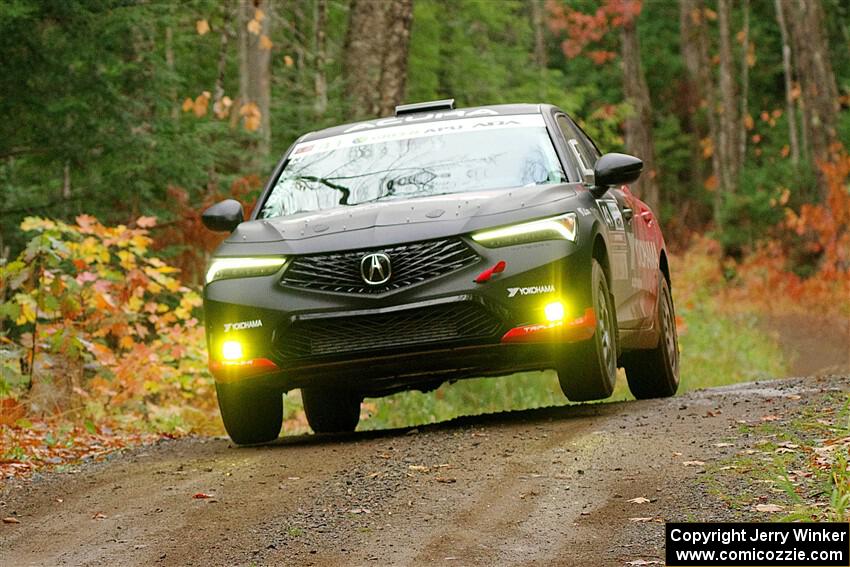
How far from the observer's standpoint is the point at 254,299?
844 cm

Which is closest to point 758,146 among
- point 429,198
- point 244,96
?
point 244,96

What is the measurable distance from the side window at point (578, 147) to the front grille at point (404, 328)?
1.63m

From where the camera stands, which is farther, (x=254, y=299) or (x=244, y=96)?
(x=244, y=96)

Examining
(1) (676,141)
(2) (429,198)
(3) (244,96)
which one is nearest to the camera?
(2) (429,198)

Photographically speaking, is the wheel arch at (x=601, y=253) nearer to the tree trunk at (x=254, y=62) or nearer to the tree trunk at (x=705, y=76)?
the tree trunk at (x=254, y=62)

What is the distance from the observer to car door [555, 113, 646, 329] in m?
9.30

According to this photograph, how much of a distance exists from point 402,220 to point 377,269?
334mm

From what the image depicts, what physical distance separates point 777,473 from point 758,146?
5174cm

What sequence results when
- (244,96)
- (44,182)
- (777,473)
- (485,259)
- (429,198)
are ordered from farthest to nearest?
(244,96) → (44,182) → (429,198) → (485,259) → (777,473)

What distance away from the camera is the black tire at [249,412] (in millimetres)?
8922

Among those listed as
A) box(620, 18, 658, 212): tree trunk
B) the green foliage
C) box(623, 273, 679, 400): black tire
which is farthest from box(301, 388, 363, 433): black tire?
box(620, 18, 658, 212): tree trunk

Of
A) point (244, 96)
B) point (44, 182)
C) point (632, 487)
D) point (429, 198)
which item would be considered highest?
point (244, 96)

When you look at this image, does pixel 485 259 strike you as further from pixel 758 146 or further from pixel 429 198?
pixel 758 146

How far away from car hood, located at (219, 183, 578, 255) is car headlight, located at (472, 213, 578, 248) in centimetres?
4
